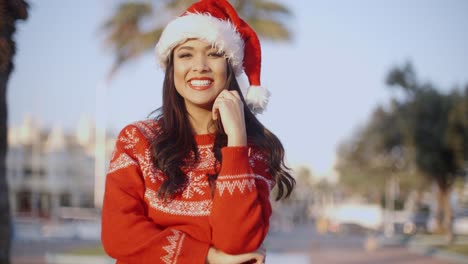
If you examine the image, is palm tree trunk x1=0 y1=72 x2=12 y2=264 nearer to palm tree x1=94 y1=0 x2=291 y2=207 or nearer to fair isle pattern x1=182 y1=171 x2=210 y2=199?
fair isle pattern x1=182 y1=171 x2=210 y2=199

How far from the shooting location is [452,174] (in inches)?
1125

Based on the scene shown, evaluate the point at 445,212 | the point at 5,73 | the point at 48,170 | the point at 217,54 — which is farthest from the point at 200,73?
the point at 48,170

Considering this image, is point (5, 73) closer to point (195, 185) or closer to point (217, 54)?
point (217, 54)

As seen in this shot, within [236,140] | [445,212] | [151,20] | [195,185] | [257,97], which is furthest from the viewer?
[445,212]

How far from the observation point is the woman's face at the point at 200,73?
2.37 meters

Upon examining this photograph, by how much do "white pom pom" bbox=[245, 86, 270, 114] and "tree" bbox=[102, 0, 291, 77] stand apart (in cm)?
1213

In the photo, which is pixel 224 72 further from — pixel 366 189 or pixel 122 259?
pixel 366 189

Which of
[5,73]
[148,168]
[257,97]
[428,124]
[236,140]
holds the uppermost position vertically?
[428,124]

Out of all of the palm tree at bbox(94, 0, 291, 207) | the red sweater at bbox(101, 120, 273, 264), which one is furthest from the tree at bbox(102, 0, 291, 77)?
the red sweater at bbox(101, 120, 273, 264)

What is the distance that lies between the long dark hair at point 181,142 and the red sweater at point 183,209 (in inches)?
1.4

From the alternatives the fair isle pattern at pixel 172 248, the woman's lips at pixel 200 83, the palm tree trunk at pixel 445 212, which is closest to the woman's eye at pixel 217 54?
the woman's lips at pixel 200 83

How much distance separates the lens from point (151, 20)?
49.9 feet

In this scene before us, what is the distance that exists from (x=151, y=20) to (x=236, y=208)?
1361cm

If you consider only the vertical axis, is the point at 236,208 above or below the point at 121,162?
below
